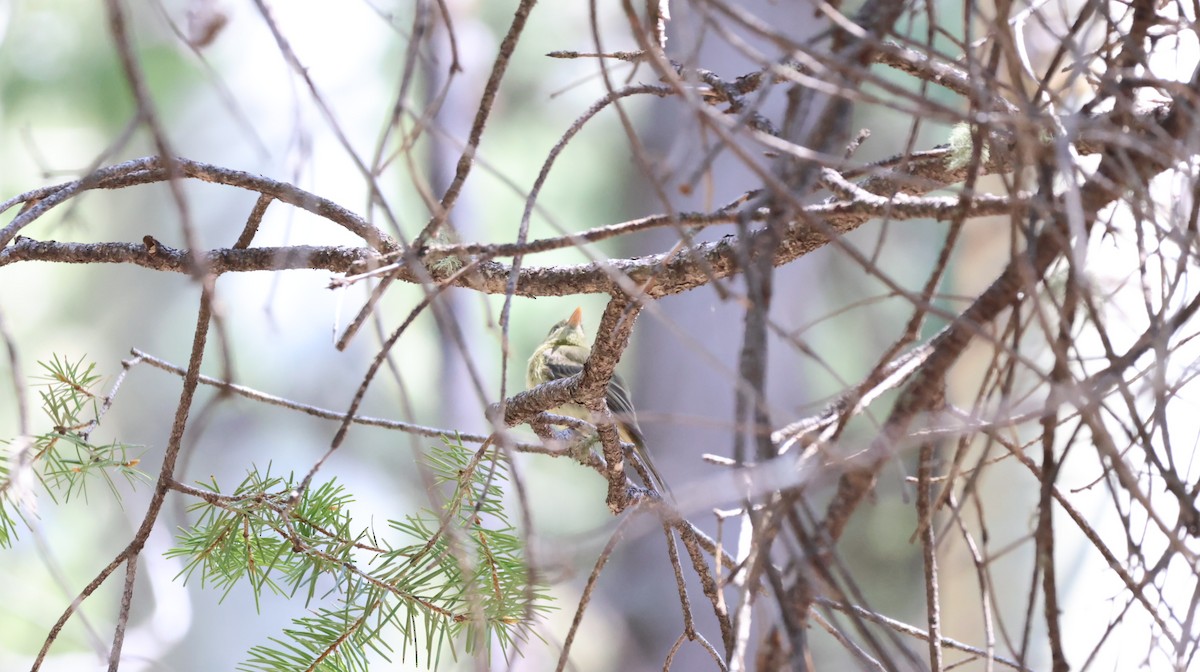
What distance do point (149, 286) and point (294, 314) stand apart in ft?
3.59

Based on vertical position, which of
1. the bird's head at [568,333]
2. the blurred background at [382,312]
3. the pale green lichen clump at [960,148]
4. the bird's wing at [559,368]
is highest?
the blurred background at [382,312]

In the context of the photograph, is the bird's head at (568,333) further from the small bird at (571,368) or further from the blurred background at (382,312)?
the blurred background at (382,312)

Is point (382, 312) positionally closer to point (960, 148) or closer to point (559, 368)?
point (559, 368)

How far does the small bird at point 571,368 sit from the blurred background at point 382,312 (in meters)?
1.09

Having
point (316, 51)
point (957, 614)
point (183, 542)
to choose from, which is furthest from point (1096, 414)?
point (957, 614)

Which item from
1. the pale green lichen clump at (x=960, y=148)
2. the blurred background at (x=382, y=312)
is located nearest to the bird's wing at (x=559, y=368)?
the blurred background at (x=382, y=312)

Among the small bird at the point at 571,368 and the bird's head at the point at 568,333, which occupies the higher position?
the bird's head at the point at 568,333

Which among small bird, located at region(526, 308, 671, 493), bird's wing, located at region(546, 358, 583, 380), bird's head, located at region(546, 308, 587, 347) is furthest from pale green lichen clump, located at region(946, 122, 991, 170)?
bird's head, located at region(546, 308, 587, 347)

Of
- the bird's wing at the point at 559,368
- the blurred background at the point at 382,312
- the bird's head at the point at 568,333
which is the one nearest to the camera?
the bird's wing at the point at 559,368

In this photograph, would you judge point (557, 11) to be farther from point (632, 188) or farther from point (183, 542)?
point (183, 542)

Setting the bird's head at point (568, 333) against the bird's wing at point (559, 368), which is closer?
the bird's wing at point (559, 368)

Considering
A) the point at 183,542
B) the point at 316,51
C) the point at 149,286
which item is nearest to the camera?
the point at 183,542

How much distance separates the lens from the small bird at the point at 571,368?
2.04m

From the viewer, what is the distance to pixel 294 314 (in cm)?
438
